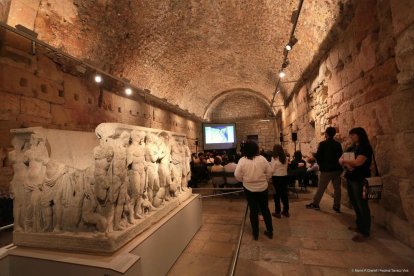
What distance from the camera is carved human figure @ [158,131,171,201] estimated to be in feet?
10.3

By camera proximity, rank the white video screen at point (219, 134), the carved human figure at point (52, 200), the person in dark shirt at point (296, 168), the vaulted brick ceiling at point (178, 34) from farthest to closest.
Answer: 1. the white video screen at point (219, 134)
2. the person in dark shirt at point (296, 168)
3. the vaulted brick ceiling at point (178, 34)
4. the carved human figure at point (52, 200)

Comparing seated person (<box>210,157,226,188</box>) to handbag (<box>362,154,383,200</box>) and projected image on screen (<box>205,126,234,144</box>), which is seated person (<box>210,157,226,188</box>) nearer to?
handbag (<box>362,154,383,200</box>)

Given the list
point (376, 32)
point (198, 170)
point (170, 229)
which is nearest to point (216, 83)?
point (198, 170)

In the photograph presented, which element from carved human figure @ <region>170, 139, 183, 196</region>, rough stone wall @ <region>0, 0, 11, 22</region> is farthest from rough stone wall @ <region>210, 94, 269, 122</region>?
rough stone wall @ <region>0, 0, 11, 22</region>

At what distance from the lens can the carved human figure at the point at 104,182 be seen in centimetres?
213

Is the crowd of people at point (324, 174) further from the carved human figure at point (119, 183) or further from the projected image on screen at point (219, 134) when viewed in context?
the projected image on screen at point (219, 134)

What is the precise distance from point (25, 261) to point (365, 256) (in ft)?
11.2

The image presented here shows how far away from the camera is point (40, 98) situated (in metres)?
4.17

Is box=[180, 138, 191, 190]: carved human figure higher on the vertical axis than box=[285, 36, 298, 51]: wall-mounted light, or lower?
lower

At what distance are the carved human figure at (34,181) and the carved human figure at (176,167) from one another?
1.59m

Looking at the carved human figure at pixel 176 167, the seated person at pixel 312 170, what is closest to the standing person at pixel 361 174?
the carved human figure at pixel 176 167

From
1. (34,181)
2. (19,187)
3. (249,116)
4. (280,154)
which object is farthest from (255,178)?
(249,116)

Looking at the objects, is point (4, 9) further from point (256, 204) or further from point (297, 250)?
point (297, 250)

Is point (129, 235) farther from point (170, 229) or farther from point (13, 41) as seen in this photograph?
point (13, 41)
